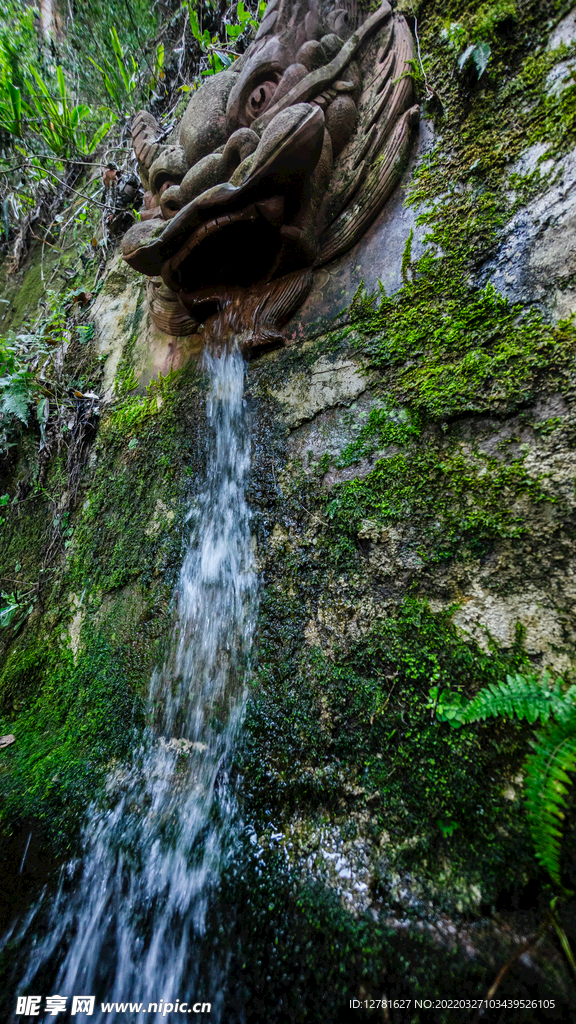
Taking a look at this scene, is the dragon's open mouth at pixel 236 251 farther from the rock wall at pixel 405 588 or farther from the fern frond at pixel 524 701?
the fern frond at pixel 524 701

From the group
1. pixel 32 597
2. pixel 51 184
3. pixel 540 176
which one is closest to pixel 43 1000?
pixel 32 597

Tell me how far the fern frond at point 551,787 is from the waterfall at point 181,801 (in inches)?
39.5

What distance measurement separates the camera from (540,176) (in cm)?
152

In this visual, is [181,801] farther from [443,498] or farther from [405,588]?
[443,498]

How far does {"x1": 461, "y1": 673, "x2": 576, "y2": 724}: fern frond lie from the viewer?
1043 mm

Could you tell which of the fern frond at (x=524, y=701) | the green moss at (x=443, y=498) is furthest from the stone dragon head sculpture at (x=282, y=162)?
the fern frond at (x=524, y=701)

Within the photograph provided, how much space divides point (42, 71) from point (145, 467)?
5.20 metres

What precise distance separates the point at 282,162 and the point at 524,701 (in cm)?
228

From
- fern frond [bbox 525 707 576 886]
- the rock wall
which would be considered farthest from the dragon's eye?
fern frond [bbox 525 707 576 886]

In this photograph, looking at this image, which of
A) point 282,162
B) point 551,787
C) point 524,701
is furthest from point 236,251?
point 551,787

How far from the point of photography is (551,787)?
99 centimetres

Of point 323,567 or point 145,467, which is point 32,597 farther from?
point 323,567

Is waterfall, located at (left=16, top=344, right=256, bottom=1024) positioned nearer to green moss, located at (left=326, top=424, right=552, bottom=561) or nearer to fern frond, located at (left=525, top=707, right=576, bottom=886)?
green moss, located at (left=326, top=424, right=552, bottom=561)

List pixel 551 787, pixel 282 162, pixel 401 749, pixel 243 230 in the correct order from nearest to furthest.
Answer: pixel 551 787 → pixel 401 749 → pixel 282 162 → pixel 243 230
